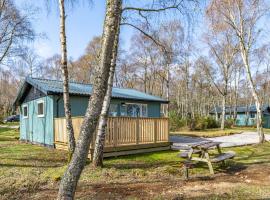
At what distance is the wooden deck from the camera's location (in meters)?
10.9

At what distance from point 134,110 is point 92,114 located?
44.7ft

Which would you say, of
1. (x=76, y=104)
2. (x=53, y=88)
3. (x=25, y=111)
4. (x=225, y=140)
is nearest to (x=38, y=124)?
(x=76, y=104)

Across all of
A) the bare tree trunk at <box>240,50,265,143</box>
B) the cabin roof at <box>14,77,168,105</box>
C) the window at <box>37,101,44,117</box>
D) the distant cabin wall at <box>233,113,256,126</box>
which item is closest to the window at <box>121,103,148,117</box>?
the cabin roof at <box>14,77,168,105</box>

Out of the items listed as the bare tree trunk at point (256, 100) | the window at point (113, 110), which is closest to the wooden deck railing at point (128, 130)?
the window at point (113, 110)

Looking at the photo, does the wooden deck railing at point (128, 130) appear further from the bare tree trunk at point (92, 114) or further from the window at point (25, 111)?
the bare tree trunk at point (92, 114)

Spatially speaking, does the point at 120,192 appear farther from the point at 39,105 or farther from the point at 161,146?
the point at 39,105

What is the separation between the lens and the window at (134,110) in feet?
55.4

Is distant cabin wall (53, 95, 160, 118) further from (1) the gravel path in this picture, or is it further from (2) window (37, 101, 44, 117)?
(1) the gravel path

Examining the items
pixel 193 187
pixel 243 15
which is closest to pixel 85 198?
pixel 193 187

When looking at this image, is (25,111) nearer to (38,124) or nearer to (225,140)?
(38,124)

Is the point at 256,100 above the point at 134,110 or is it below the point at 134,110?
above

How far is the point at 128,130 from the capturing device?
11.7 meters

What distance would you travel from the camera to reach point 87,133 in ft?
13.0

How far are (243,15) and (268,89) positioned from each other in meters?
42.3
